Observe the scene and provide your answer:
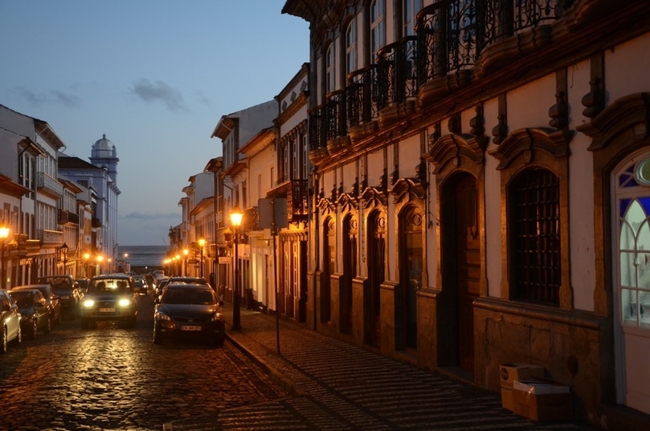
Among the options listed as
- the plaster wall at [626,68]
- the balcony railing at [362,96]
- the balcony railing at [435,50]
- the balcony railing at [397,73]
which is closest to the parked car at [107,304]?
the balcony railing at [435,50]

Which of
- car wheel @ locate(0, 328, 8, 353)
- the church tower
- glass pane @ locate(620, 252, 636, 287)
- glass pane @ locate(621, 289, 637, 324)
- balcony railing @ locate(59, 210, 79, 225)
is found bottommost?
car wheel @ locate(0, 328, 8, 353)

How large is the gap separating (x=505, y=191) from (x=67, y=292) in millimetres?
26797

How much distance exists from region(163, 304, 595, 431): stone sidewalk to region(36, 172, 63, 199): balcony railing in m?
44.5

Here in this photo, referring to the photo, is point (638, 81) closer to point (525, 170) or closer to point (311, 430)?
point (525, 170)

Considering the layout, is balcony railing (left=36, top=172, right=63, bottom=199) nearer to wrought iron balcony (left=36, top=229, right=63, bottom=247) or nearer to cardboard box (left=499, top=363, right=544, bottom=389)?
wrought iron balcony (left=36, top=229, right=63, bottom=247)

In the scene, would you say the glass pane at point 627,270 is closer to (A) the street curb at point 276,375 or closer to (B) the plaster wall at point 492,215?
(B) the plaster wall at point 492,215

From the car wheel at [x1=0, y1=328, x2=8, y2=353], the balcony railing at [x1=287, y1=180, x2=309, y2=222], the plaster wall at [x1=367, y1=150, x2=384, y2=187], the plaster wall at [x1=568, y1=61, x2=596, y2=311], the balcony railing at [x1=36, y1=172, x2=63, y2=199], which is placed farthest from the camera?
the balcony railing at [x1=36, y1=172, x2=63, y2=199]

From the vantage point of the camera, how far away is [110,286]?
28.8m

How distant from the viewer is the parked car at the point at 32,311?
22.9 metres

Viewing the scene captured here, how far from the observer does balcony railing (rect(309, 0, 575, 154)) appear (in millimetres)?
10500

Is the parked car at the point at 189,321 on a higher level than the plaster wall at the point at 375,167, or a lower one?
lower

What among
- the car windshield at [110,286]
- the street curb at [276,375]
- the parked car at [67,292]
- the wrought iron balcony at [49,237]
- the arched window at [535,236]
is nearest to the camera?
the arched window at [535,236]

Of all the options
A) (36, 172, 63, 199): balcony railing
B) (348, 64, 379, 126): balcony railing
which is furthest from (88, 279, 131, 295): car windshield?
(36, 172, 63, 199): balcony railing

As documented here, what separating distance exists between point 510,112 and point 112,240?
137028 millimetres
